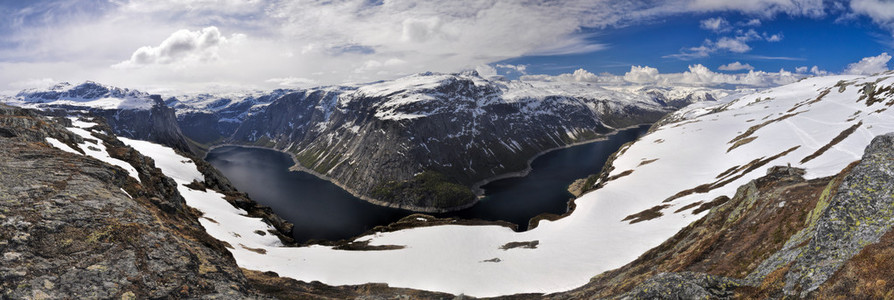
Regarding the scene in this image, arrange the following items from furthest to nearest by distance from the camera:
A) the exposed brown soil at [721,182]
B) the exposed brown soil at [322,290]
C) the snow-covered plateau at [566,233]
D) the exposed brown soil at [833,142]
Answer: the exposed brown soil at [721,182] → the exposed brown soil at [833,142] → the snow-covered plateau at [566,233] → the exposed brown soil at [322,290]

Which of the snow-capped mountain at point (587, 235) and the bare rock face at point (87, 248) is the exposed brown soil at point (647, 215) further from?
the bare rock face at point (87, 248)

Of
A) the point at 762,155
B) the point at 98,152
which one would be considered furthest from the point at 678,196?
the point at 98,152

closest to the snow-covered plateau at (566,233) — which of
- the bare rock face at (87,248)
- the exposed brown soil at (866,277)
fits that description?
the bare rock face at (87,248)

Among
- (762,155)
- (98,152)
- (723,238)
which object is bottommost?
(762,155)

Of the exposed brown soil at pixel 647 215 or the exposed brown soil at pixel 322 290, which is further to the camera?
the exposed brown soil at pixel 647 215

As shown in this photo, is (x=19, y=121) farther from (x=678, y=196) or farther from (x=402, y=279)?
(x=678, y=196)

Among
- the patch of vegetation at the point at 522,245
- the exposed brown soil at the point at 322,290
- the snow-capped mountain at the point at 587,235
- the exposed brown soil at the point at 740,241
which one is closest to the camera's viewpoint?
the exposed brown soil at the point at 740,241
